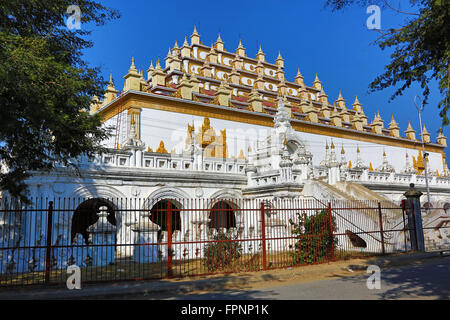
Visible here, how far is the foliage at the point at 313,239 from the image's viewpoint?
11555mm

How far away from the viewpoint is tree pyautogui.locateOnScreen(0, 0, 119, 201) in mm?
7031

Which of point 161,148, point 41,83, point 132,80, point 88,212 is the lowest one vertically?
point 88,212

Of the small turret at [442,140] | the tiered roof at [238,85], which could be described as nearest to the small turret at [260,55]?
the tiered roof at [238,85]

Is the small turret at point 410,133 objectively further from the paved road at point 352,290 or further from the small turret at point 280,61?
the paved road at point 352,290

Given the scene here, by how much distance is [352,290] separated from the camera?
25.8 feet

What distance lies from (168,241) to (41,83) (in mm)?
4763

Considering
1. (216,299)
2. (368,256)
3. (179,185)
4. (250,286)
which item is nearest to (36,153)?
(216,299)

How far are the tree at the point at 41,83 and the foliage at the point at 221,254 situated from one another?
173 inches

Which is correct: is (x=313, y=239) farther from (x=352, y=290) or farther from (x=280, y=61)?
(x=280, y=61)

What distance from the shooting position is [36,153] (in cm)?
895

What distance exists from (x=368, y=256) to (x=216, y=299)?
24.3 feet

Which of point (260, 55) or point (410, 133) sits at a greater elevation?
point (260, 55)

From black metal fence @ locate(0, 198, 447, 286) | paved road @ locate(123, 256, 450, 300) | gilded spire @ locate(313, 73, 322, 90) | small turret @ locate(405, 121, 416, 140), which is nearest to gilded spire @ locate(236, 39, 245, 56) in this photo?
gilded spire @ locate(313, 73, 322, 90)

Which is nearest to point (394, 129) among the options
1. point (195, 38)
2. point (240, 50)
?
point (240, 50)
